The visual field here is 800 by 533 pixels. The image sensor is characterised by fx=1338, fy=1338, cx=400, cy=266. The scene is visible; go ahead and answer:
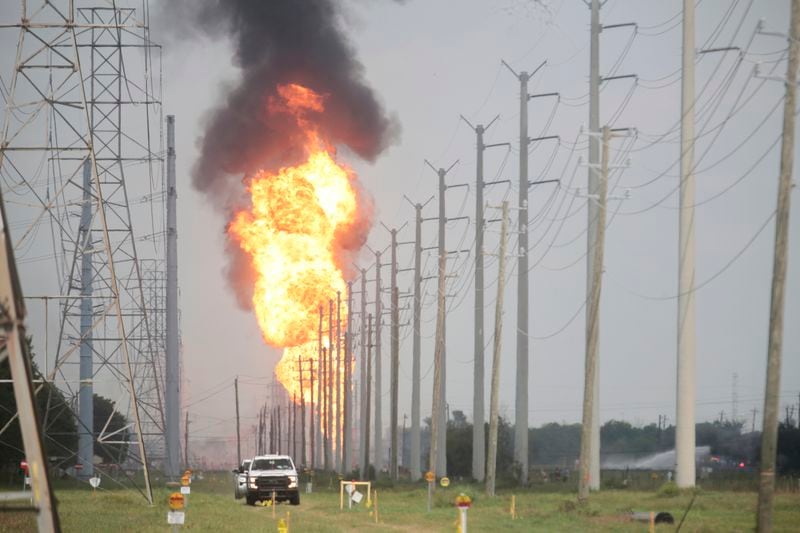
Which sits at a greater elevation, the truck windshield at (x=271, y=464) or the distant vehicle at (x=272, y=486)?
the truck windshield at (x=271, y=464)

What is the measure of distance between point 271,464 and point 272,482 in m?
2.21

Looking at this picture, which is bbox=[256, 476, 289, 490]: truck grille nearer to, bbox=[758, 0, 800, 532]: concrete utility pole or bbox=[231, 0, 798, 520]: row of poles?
bbox=[231, 0, 798, 520]: row of poles

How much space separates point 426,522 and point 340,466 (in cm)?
9182

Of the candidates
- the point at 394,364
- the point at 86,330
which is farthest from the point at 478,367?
the point at 86,330

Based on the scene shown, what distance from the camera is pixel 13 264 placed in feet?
43.0

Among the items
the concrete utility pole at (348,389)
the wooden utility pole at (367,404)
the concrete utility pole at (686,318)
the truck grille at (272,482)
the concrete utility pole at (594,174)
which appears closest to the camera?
the concrete utility pole at (686,318)

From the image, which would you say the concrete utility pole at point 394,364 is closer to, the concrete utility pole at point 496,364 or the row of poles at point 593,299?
the row of poles at point 593,299

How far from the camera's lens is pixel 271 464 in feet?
219

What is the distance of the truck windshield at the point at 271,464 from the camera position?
2625 inches

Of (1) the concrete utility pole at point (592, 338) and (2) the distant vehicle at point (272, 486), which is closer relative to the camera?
(1) the concrete utility pole at point (592, 338)

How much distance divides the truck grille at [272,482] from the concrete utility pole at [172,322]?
35.4 ft

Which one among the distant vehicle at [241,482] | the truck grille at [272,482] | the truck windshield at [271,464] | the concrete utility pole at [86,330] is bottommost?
the distant vehicle at [241,482]

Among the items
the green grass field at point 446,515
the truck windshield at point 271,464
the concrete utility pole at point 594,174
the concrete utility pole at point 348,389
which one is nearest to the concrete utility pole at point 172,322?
the truck windshield at point 271,464

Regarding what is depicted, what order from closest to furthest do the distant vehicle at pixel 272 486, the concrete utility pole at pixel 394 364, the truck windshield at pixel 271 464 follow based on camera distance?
the distant vehicle at pixel 272 486 → the truck windshield at pixel 271 464 → the concrete utility pole at pixel 394 364
